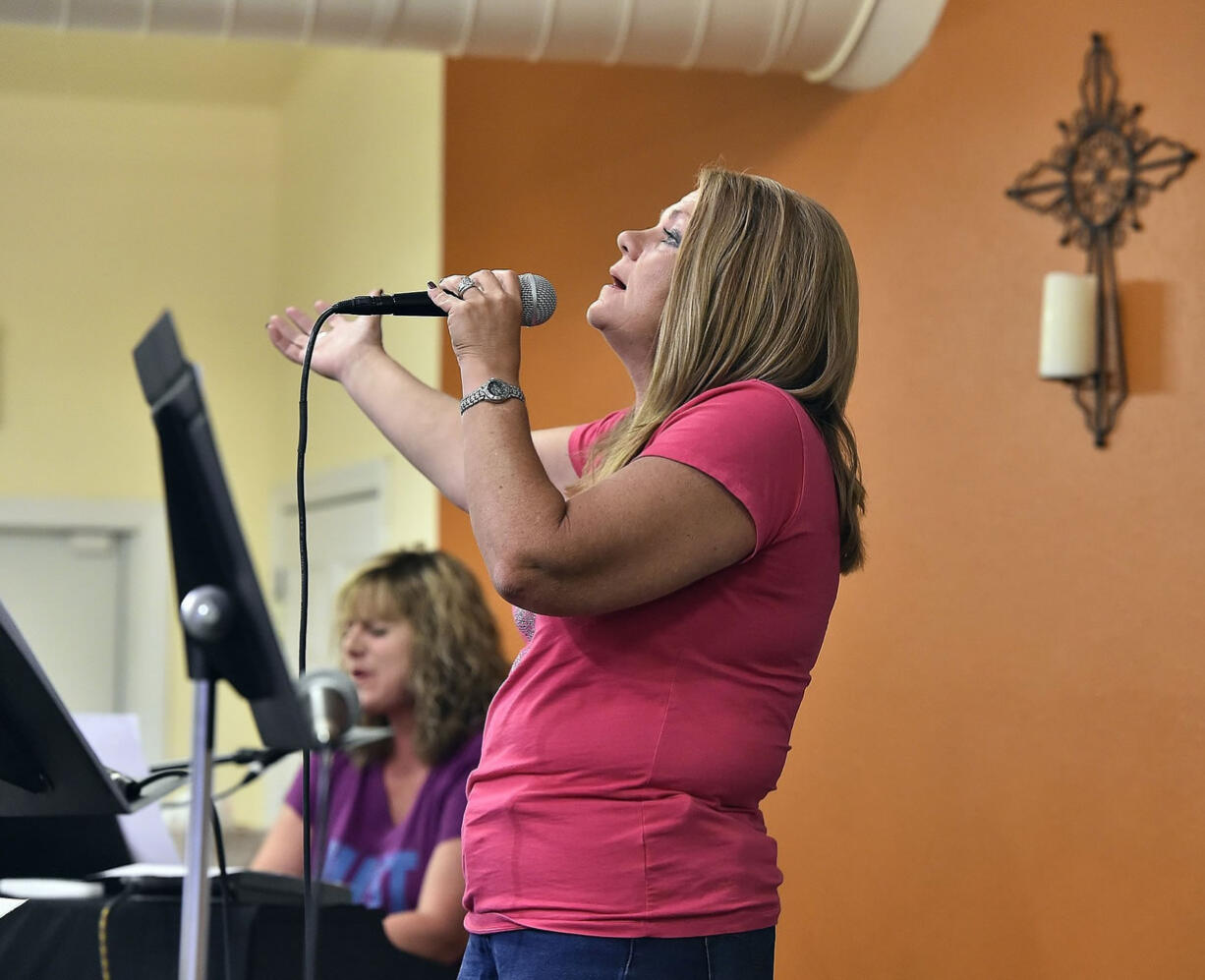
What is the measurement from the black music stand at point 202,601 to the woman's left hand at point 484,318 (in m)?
0.36

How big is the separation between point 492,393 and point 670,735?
12.4 inches

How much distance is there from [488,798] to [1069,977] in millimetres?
1255

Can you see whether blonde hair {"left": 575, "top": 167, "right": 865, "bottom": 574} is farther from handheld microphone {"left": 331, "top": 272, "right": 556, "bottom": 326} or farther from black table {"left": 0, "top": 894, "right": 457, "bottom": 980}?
black table {"left": 0, "top": 894, "right": 457, "bottom": 980}

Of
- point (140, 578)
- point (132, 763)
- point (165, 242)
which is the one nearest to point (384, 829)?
point (132, 763)

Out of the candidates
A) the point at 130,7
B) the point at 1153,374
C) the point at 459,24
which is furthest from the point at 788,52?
the point at 130,7

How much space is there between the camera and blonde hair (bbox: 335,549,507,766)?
8.17 feet

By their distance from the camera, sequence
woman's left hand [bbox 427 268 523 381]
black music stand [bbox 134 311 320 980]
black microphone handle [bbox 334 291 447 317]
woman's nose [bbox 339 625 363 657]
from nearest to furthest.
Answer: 1. black music stand [bbox 134 311 320 980]
2. woman's left hand [bbox 427 268 523 381]
3. black microphone handle [bbox 334 291 447 317]
4. woman's nose [bbox 339 625 363 657]

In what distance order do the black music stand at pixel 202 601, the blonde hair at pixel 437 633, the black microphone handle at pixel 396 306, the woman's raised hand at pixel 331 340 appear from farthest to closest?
the blonde hair at pixel 437 633, the woman's raised hand at pixel 331 340, the black microphone handle at pixel 396 306, the black music stand at pixel 202 601

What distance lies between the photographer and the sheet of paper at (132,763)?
195 centimetres

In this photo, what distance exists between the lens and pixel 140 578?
5.65 metres

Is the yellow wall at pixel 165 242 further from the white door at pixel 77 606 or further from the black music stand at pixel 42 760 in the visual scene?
the black music stand at pixel 42 760

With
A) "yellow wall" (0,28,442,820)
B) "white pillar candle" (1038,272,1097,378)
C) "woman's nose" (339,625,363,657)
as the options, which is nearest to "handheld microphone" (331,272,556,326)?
"white pillar candle" (1038,272,1097,378)

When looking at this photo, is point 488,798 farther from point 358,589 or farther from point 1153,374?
point 358,589

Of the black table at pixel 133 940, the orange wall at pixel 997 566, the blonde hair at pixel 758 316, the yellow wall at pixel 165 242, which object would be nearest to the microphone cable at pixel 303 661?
the blonde hair at pixel 758 316
